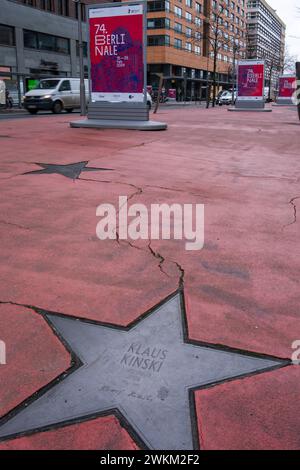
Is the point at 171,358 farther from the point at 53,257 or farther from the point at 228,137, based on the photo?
the point at 228,137

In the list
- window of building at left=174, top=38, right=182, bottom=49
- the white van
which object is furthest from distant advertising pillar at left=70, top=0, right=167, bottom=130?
window of building at left=174, top=38, right=182, bottom=49

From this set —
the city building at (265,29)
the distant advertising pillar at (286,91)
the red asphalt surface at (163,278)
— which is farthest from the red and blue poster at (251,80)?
the city building at (265,29)

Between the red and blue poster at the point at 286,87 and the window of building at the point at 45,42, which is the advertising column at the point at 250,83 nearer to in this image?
the red and blue poster at the point at 286,87

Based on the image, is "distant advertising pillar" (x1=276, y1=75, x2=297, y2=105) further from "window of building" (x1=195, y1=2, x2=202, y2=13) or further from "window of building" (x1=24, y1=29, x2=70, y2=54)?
"window of building" (x1=195, y1=2, x2=202, y2=13)

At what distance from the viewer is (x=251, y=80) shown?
30594mm

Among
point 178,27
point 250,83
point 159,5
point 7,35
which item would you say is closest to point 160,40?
point 159,5

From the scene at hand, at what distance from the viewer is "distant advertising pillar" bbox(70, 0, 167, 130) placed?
12.6 m

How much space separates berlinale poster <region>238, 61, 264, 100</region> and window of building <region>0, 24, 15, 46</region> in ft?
64.1

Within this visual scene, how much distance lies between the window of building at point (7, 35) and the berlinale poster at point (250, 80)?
19.5 meters

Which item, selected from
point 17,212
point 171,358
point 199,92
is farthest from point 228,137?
point 199,92

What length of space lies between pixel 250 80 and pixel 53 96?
14.1 meters

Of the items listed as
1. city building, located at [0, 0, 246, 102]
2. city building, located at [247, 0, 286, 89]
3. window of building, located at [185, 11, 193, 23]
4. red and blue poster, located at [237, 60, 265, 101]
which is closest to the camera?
red and blue poster, located at [237, 60, 265, 101]
